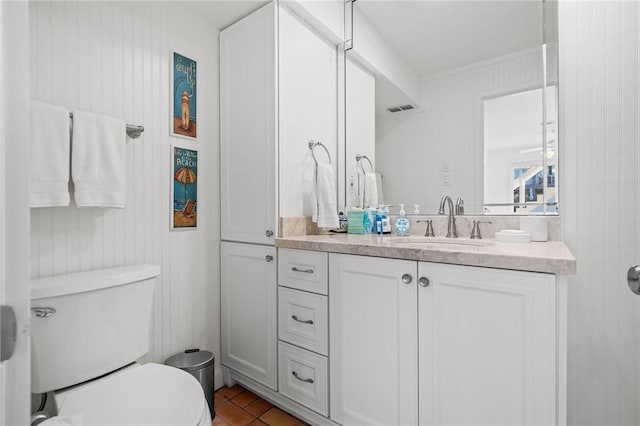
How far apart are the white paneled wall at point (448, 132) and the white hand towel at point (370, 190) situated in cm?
7

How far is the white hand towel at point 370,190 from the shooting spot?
200cm

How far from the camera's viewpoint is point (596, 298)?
50.3 inches

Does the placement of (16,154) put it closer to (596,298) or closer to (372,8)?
(596,298)

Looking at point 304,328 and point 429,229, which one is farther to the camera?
point 429,229

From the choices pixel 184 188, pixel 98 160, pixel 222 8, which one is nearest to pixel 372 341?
pixel 184 188

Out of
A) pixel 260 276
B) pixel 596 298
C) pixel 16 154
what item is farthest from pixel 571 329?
Result: pixel 16 154

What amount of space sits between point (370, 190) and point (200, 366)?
1.32 metres

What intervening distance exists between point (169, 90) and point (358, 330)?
149 cm

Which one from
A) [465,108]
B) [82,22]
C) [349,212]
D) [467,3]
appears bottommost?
[349,212]

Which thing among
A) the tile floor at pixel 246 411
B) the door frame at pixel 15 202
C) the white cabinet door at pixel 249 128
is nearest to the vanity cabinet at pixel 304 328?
the tile floor at pixel 246 411

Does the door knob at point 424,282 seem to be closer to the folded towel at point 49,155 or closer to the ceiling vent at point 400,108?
the ceiling vent at point 400,108

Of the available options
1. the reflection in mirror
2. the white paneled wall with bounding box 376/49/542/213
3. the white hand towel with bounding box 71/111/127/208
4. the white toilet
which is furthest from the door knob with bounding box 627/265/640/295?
the white hand towel with bounding box 71/111/127/208

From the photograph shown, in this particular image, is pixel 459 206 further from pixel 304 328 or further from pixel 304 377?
pixel 304 377

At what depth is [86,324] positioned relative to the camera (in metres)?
1.18
